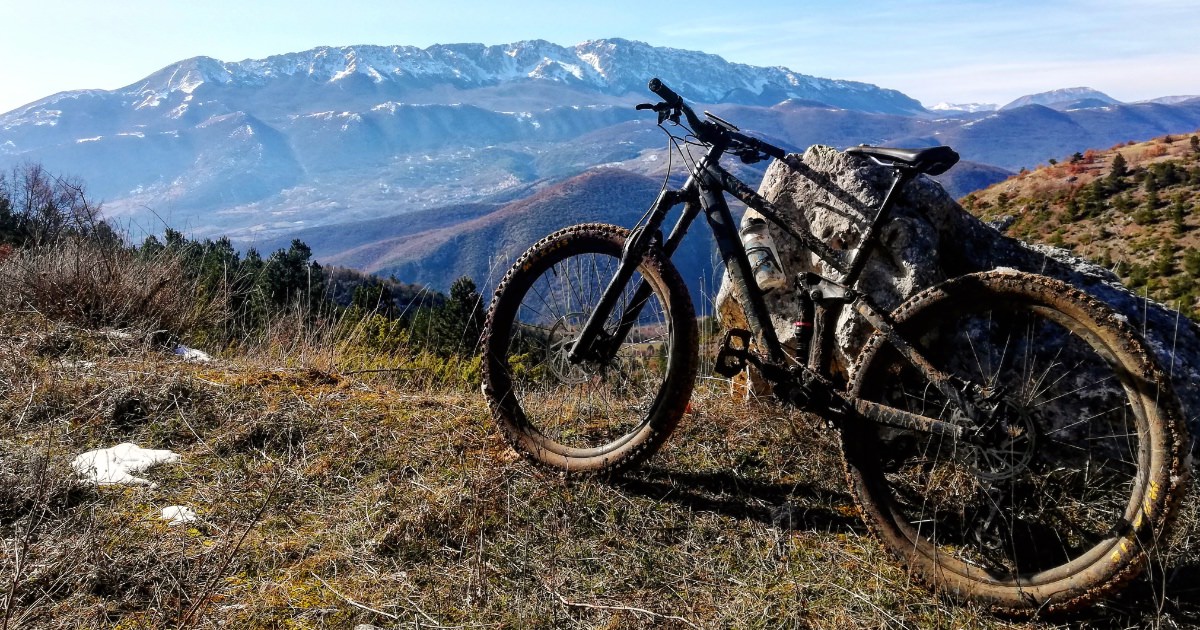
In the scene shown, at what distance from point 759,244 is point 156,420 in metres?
3.52

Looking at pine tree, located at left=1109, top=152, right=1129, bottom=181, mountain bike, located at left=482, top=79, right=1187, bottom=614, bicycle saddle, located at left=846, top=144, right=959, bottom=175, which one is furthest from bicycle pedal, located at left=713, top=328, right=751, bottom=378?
pine tree, located at left=1109, top=152, right=1129, bottom=181

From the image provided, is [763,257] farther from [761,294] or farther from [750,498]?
[750,498]

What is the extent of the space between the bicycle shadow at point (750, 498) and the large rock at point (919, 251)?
0.79m

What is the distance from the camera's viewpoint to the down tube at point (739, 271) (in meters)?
3.06

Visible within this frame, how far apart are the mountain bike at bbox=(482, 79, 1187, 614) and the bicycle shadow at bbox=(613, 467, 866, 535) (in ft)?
0.64

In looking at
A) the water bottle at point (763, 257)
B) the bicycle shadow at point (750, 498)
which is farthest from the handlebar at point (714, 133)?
the bicycle shadow at point (750, 498)

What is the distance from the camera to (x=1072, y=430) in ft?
9.66

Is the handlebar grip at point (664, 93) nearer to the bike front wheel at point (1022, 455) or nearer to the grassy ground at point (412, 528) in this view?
the bike front wheel at point (1022, 455)

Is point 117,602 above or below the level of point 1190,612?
above

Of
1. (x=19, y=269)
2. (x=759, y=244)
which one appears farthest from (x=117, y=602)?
(x=19, y=269)

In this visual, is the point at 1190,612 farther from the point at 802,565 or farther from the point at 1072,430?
the point at 802,565

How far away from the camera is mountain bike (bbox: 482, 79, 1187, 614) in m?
2.12

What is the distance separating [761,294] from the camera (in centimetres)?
312

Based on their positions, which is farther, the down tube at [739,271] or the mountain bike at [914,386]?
the down tube at [739,271]
